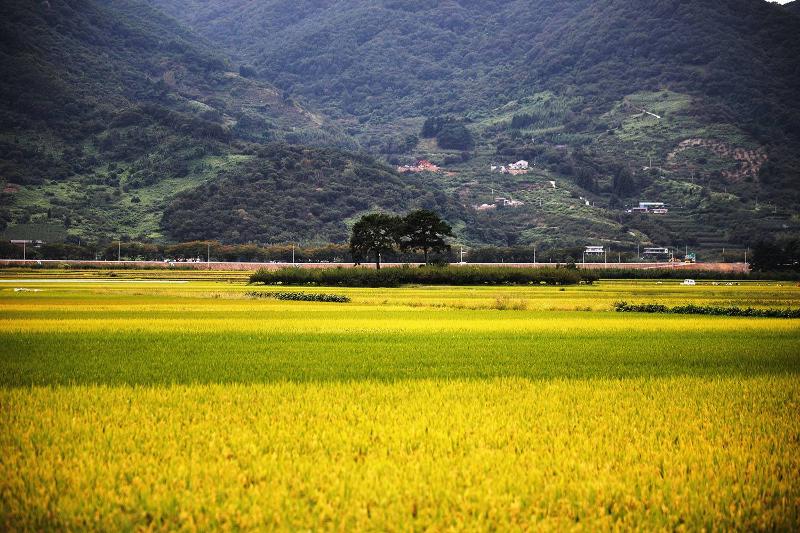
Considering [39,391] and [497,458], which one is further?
[39,391]

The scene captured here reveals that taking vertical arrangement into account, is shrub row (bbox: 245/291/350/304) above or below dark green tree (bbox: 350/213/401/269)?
below

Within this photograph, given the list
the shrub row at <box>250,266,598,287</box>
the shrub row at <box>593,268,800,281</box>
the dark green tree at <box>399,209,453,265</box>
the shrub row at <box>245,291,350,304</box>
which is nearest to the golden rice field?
the shrub row at <box>245,291,350,304</box>

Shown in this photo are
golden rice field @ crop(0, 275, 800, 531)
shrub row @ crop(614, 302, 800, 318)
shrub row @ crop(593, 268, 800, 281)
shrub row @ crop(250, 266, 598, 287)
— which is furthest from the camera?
shrub row @ crop(593, 268, 800, 281)

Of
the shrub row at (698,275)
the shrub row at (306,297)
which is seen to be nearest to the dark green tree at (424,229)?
the shrub row at (698,275)

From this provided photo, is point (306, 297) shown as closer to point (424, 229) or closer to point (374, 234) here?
point (374, 234)

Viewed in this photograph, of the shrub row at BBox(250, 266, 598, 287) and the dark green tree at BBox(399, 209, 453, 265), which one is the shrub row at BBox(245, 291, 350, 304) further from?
the dark green tree at BBox(399, 209, 453, 265)

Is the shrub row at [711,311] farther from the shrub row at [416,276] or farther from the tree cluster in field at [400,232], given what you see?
the tree cluster in field at [400,232]

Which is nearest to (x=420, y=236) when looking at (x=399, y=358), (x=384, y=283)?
(x=384, y=283)

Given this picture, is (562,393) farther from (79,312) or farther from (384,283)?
(384,283)
